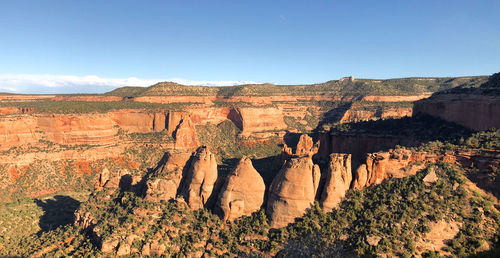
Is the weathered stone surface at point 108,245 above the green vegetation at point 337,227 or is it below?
below

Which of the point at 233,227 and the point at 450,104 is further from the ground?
the point at 450,104

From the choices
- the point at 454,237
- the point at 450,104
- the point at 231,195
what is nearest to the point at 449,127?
the point at 450,104

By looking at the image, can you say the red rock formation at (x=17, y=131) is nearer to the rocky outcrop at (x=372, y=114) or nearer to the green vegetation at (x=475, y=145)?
the green vegetation at (x=475, y=145)

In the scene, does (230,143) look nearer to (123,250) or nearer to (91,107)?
(91,107)

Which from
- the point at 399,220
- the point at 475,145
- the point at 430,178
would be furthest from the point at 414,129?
the point at 399,220

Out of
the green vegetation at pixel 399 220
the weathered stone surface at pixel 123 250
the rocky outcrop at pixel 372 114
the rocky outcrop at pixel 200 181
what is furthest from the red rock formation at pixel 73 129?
the rocky outcrop at pixel 372 114

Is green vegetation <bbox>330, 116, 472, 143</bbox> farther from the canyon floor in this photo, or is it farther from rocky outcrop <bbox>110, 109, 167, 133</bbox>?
rocky outcrop <bbox>110, 109, 167, 133</bbox>

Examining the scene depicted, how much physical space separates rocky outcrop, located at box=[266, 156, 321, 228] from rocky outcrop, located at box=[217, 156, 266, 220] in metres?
2.24

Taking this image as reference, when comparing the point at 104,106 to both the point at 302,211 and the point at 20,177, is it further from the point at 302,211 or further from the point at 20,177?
the point at 302,211

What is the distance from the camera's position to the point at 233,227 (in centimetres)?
3659

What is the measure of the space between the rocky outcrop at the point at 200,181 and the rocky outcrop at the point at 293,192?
9.02 metres

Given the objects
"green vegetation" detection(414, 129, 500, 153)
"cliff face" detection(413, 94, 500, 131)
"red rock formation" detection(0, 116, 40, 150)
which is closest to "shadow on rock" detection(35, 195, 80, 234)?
"red rock formation" detection(0, 116, 40, 150)

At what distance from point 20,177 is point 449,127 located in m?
92.2

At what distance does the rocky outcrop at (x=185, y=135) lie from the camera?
298 ft
